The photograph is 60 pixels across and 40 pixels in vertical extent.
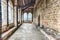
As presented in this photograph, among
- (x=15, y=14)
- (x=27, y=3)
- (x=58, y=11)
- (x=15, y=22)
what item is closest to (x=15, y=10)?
(x=15, y=14)

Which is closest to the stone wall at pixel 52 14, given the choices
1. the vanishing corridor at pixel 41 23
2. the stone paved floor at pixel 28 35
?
the vanishing corridor at pixel 41 23

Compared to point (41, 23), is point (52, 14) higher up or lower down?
higher up

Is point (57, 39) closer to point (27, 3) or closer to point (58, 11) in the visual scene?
point (58, 11)

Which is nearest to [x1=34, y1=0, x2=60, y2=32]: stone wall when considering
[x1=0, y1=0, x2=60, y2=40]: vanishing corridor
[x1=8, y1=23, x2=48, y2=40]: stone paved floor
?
[x1=0, y1=0, x2=60, y2=40]: vanishing corridor

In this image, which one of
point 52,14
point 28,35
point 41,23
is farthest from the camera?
point 41,23

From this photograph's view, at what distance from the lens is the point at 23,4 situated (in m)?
16.8

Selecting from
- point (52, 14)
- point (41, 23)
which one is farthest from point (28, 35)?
point (41, 23)

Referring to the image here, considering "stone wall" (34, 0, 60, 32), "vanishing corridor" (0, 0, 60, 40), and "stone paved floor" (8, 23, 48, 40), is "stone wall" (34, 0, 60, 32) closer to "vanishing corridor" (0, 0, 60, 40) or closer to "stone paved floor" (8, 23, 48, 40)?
"vanishing corridor" (0, 0, 60, 40)

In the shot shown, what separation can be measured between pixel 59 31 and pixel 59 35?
0.50 ft

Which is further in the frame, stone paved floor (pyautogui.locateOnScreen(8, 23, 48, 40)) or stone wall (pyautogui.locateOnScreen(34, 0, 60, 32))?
stone paved floor (pyautogui.locateOnScreen(8, 23, 48, 40))

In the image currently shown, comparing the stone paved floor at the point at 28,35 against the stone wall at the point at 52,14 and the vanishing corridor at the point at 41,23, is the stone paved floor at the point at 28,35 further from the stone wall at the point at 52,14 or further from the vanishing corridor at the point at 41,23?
the stone wall at the point at 52,14

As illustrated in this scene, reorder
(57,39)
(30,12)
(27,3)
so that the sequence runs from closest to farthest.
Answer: (57,39) → (27,3) → (30,12)

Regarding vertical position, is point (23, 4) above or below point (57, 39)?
above

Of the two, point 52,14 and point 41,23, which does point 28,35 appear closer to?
point 52,14
